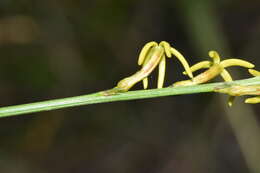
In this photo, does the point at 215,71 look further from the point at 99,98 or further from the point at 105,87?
the point at 105,87

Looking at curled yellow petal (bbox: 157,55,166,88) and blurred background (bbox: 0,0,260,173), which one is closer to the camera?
curled yellow petal (bbox: 157,55,166,88)

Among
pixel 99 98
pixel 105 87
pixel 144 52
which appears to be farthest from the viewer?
pixel 105 87

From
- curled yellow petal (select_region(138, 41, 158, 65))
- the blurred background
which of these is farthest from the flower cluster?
the blurred background

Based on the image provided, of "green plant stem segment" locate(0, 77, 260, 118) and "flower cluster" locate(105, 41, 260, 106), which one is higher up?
"flower cluster" locate(105, 41, 260, 106)

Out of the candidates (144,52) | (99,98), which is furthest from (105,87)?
(99,98)

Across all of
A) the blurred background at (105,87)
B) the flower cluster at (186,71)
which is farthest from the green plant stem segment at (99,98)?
the blurred background at (105,87)

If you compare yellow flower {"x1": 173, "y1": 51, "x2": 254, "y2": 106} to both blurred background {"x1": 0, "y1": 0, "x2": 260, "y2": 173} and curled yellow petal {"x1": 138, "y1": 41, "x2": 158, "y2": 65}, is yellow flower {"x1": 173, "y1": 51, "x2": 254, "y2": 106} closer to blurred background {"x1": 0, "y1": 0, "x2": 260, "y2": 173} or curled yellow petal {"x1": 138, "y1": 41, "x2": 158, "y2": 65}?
curled yellow petal {"x1": 138, "y1": 41, "x2": 158, "y2": 65}

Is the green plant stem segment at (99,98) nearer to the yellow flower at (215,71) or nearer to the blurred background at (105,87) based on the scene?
the yellow flower at (215,71)
